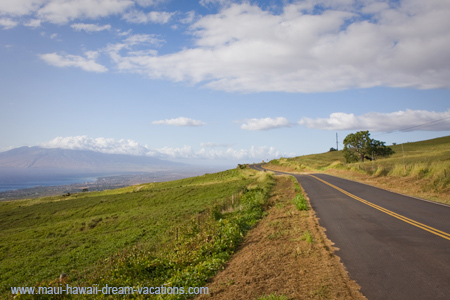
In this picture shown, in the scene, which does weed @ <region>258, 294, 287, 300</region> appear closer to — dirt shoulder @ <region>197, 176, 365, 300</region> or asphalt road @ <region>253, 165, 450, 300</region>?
dirt shoulder @ <region>197, 176, 365, 300</region>

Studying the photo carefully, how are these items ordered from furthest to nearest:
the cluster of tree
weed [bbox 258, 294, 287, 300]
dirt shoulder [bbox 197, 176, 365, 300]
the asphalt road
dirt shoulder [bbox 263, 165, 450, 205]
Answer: the cluster of tree < dirt shoulder [bbox 263, 165, 450, 205] < dirt shoulder [bbox 197, 176, 365, 300] < the asphalt road < weed [bbox 258, 294, 287, 300]

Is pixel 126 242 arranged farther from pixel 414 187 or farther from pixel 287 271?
pixel 414 187

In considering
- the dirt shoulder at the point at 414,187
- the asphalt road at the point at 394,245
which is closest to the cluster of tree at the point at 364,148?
the dirt shoulder at the point at 414,187

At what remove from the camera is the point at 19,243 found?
26.2 m

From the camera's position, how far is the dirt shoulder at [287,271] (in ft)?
20.7

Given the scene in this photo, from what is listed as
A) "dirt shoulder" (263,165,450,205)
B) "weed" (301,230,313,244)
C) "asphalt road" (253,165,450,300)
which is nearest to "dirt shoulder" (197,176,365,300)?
"weed" (301,230,313,244)

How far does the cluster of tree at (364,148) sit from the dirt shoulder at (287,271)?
64.2 meters

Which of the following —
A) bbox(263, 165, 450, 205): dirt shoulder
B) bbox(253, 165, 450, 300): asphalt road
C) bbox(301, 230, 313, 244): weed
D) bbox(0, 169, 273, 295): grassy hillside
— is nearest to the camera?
bbox(253, 165, 450, 300): asphalt road

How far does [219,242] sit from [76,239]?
67.4 feet

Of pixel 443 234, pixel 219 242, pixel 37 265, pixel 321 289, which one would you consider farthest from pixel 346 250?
pixel 37 265

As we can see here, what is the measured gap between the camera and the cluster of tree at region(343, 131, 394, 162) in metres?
67.9

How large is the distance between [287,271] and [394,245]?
4.03m

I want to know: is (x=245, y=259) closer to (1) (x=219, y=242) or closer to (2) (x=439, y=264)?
(1) (x=219, y=242)

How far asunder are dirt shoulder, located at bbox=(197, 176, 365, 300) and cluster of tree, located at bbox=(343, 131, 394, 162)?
64.2m
